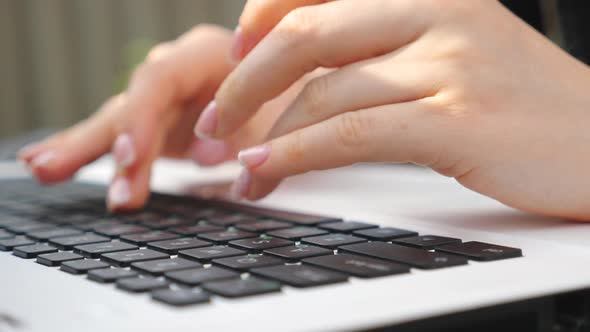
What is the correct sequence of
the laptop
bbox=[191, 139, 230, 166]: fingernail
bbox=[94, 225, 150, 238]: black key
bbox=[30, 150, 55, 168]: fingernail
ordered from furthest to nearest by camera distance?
bbox=[191, 139, 230, 166]: fingernail, bbox=[30, 150, 55, 168]: fingernail, bbox=[94, 225, 150, 238]: black key, the laptop

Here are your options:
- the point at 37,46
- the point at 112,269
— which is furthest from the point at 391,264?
the point at 37,46

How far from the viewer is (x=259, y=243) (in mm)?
398

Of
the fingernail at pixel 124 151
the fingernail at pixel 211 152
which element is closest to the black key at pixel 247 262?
the fingernail at pixel 124 151

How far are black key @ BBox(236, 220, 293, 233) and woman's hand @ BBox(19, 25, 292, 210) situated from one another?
177 millimetres

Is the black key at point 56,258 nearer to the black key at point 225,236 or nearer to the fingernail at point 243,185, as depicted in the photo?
the black key at point 225,236

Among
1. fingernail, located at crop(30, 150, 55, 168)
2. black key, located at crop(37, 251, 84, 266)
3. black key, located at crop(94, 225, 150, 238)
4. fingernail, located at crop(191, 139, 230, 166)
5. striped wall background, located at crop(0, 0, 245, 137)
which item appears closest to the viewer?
black key, located at crop(37, 251, 84, 266)

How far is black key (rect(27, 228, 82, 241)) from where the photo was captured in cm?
45

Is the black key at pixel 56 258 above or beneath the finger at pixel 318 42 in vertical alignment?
beneath

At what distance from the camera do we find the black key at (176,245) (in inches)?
15.3

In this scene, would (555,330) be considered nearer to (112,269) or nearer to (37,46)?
(112,269)

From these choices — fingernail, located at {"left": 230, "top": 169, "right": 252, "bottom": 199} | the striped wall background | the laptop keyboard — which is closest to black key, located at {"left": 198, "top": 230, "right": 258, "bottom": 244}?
the laptop keyboard

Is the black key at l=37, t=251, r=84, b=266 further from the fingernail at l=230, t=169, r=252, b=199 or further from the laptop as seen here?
the fingernail at l=230, t=169, r=252, b=199

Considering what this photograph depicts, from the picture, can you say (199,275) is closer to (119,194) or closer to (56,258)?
(56,258)

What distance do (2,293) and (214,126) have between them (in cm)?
28
